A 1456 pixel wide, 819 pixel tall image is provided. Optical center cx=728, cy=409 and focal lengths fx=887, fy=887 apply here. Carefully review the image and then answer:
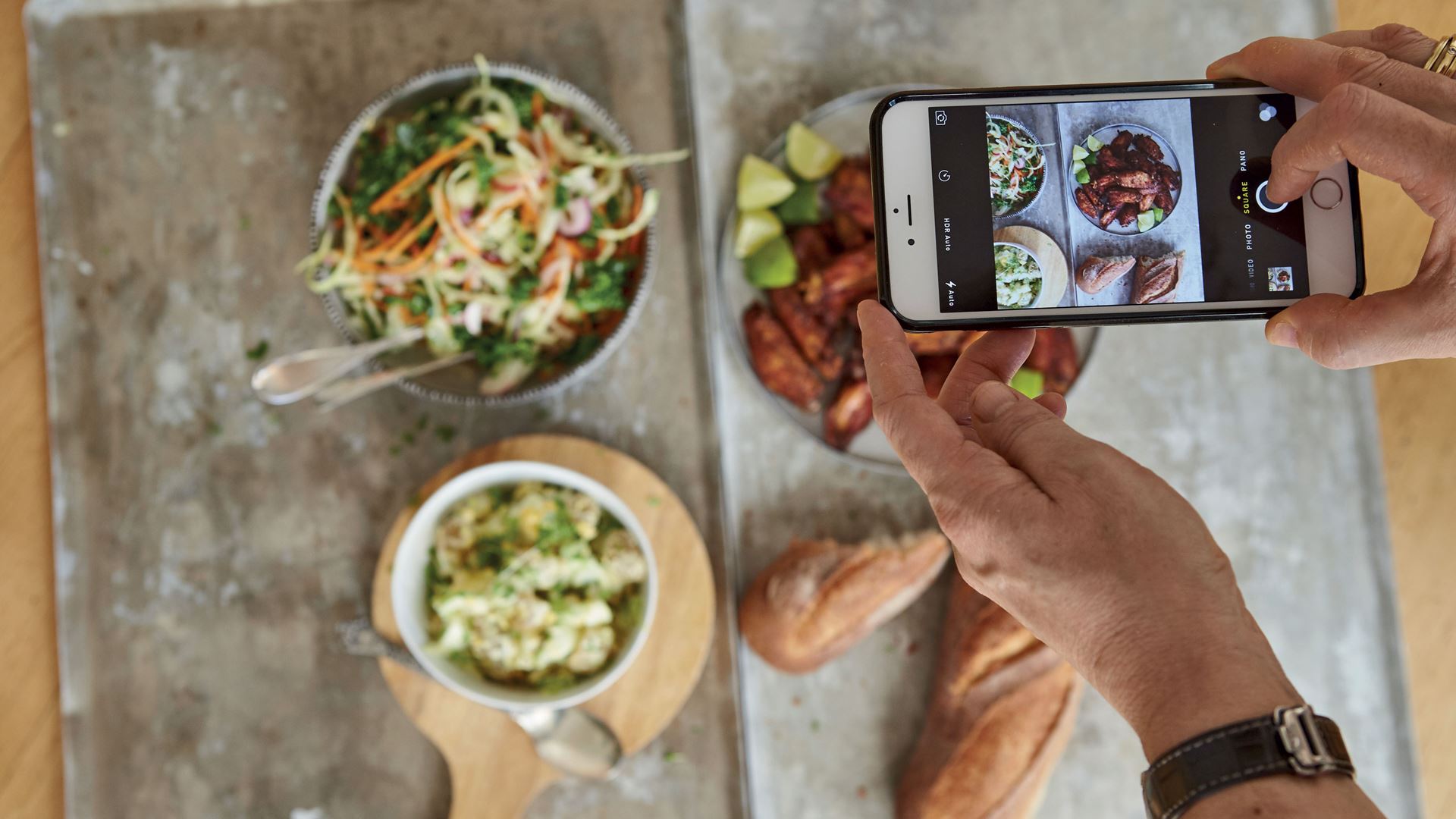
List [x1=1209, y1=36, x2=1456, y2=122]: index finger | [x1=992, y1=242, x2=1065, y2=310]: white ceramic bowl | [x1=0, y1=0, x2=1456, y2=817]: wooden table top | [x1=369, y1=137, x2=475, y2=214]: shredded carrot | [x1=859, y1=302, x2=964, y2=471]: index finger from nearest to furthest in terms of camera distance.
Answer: [x1=859, y1=302, x2=964, y2=471]: index finger < [x1=1209, y1=36, x2=1456, y2=122]: index finger < [x1=992, y1=242, x2=1065, y2=310]: white ceramic bowl < [x1=369, y1=137, x2=475, y2=214]: shredded carrot < [x1=0, y1=0, x2=1456, y2=817]: wooden table top

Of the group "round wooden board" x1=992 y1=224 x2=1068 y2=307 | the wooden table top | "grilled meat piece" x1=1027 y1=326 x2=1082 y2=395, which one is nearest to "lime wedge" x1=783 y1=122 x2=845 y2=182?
"grilled meat piece" x1=1027 y1=326 x2=1082 y2=395

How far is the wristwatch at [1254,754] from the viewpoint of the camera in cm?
86

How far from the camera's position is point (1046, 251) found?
4.33ft

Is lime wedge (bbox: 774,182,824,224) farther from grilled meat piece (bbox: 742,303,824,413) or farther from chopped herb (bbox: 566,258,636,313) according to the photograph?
chopped herb (bbox: 566,258,636,313)

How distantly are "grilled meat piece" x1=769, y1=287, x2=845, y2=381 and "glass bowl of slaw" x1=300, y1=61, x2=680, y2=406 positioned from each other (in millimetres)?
296

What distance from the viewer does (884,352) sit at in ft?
3.88

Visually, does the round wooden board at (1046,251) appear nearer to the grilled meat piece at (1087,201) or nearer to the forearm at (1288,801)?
the grilled meat piece at (1087,201)

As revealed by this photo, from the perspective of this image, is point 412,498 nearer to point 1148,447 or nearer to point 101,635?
point 101,635

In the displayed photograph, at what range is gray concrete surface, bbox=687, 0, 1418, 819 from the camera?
201 cm

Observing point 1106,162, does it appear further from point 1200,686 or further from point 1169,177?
point 1200,686

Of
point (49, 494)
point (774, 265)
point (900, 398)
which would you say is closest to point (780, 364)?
point (774, 265)

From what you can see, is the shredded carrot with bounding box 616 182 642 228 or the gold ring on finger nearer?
the gold ring on finger

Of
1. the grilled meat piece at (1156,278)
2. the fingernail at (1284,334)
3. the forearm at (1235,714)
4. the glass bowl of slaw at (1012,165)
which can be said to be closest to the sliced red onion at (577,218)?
the glass bowl of slaw at (1012,165)

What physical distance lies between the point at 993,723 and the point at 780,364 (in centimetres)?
88
